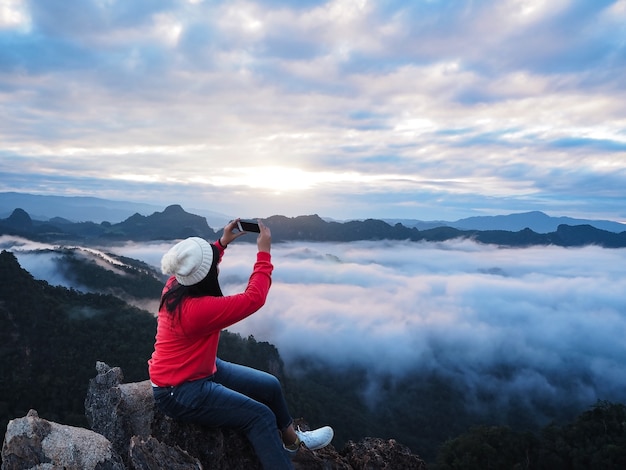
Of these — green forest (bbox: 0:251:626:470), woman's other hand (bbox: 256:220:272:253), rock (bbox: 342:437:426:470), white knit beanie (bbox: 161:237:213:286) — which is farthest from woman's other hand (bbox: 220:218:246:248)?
green forest (bbox: 0:251:626:470)

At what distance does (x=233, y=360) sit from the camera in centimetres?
7819

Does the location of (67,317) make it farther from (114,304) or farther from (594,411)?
(594,411)

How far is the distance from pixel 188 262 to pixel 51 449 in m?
2.51

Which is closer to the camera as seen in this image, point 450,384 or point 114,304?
point 114,304

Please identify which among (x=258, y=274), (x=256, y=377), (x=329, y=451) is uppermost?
(x=258, y=274)

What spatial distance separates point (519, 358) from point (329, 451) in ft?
726

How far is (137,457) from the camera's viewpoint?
4.52 m

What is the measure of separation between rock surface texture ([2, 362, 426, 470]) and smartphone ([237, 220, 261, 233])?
2.82 m

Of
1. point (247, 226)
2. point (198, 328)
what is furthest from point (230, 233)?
point (198, 328)

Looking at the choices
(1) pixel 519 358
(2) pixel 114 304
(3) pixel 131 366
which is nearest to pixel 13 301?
Answer: (2) pixel 114 304

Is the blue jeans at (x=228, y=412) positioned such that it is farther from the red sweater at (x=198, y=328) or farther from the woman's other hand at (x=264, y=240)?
the woman's other hand at (x=264, y=240)

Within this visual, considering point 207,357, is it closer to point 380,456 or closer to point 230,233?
point 230,233

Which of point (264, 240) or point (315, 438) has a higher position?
point (264, 240)

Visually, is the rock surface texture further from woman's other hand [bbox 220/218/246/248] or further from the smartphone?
the smartphone
